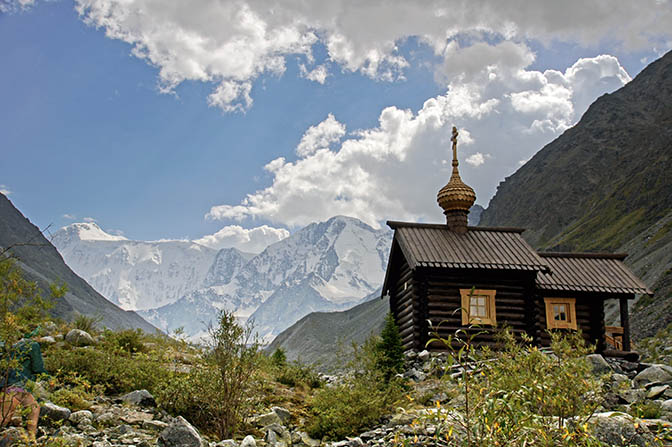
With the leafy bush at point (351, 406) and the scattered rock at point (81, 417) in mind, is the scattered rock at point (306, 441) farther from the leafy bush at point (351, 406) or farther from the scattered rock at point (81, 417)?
the scattered rock at point (81, 417)

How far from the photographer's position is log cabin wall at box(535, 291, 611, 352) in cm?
1983

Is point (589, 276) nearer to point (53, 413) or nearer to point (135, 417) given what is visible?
point (135, 417)

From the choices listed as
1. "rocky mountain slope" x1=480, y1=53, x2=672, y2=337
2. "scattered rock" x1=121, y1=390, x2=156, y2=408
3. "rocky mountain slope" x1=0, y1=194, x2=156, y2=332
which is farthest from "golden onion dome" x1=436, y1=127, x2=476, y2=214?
"rocky mountain slope" x1=0, y1=194, x2=156, y2=332

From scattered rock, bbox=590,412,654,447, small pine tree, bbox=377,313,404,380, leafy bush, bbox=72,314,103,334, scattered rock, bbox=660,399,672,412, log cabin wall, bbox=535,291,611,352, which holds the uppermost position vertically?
log cabin wall, bbox=535,291,611,352

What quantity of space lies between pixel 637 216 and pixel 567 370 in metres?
83.7

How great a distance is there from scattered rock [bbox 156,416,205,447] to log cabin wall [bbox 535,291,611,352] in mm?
14224

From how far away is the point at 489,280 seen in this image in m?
18.8

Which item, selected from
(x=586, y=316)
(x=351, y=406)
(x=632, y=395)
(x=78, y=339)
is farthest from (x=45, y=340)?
(x=586, y=316)

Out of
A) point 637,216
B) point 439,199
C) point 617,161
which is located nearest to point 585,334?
point 439,199

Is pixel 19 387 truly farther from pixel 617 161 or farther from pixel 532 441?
pixel 617 161

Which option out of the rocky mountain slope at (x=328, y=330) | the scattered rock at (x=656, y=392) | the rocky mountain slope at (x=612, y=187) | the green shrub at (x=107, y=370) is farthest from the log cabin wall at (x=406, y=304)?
the rocky mountain slope at (x=328, y=330)

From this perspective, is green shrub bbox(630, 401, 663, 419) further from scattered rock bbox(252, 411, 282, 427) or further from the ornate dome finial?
the ornate dome finial

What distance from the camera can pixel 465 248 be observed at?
63.6ft

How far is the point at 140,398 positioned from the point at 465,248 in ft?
39.4
